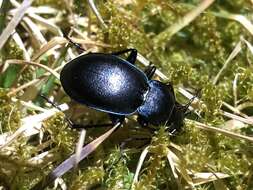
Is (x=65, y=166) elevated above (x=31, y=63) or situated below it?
below

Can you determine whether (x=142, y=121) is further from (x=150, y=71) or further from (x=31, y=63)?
(x=31, y=63)

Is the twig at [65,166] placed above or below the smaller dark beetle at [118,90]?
below

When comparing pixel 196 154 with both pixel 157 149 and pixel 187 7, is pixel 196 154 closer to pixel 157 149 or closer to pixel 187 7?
pixel 157 149

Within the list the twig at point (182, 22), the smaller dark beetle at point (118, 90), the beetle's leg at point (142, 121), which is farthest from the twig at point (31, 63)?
the twig at point (182, 22)

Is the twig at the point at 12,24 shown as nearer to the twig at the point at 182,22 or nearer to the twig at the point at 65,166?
the twig at the point at 65,166

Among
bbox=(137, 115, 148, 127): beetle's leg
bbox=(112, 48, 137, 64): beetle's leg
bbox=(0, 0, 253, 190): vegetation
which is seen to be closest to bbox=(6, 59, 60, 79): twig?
bbox=(0, 0, 253, 190): vegetation

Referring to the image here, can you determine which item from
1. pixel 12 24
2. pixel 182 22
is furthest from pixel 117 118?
pixel 182 22

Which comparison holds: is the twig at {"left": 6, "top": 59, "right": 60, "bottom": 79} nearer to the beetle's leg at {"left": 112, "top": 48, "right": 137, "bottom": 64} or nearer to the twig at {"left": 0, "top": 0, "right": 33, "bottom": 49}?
the twig at {"left": 0, "top": 0, "right": 33, "bottom": 49}

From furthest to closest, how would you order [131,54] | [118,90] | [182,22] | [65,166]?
1. [182,22]
2. [131,54]
3. [118,90]
4. [65,166]

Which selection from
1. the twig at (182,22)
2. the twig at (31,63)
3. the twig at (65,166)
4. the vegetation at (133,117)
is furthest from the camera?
the twig at (182,22)

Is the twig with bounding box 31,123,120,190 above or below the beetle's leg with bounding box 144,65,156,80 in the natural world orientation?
below
